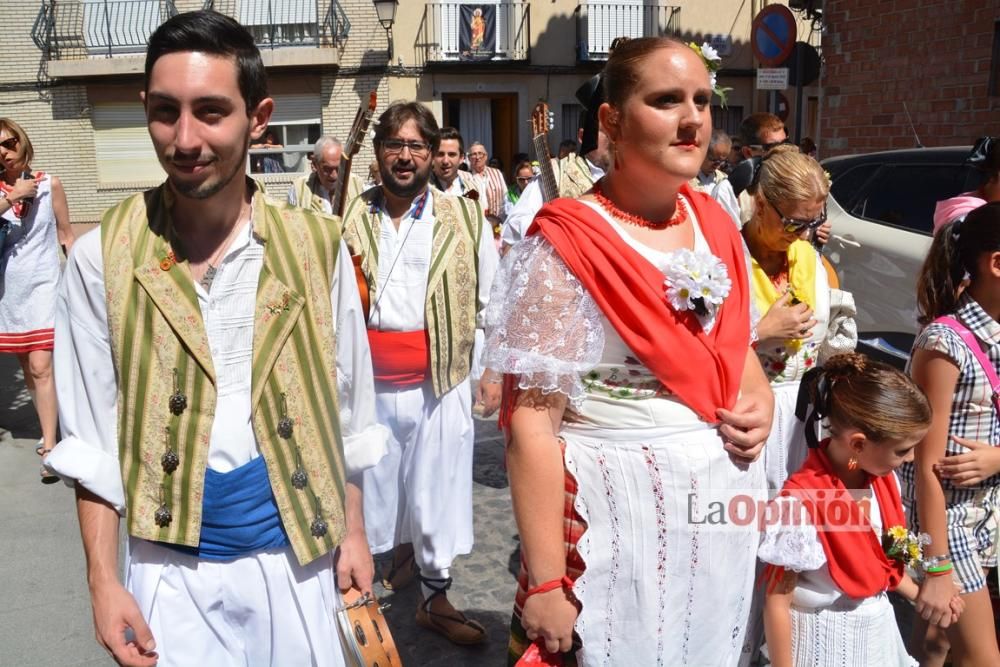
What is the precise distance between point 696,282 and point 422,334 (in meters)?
1.99

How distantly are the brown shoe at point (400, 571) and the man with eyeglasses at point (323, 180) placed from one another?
2357mm

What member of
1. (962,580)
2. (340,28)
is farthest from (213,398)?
(340,28)

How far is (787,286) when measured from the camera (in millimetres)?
3332

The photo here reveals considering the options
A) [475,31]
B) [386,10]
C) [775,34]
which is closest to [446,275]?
[775,34]

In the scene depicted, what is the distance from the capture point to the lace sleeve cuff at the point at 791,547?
8.24 feet

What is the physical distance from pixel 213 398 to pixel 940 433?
7.18 ft

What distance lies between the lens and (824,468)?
270 centimetres

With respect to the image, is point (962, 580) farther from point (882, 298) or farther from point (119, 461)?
point (882, 298)

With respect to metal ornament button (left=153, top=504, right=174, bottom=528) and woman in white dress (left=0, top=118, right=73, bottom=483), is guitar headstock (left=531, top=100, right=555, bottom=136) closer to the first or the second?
woman in white dress (left=0, top=118, right=73, bottom=483)

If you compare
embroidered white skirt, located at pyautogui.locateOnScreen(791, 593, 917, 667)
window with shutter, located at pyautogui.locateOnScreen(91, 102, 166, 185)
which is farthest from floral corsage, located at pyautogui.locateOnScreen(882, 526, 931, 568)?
window with shutter, located at pyautogui.locateOnScreen(91, 102, 166, 185)

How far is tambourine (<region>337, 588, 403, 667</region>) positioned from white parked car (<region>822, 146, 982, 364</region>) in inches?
167

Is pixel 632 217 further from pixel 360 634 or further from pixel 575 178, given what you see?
pixel 575 178

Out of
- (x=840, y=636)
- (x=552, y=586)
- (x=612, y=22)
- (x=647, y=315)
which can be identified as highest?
(x=612, y=22)

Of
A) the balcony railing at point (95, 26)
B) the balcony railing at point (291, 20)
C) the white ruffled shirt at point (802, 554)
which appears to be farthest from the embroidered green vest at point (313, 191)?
the balcony railing at point (95, 26)
